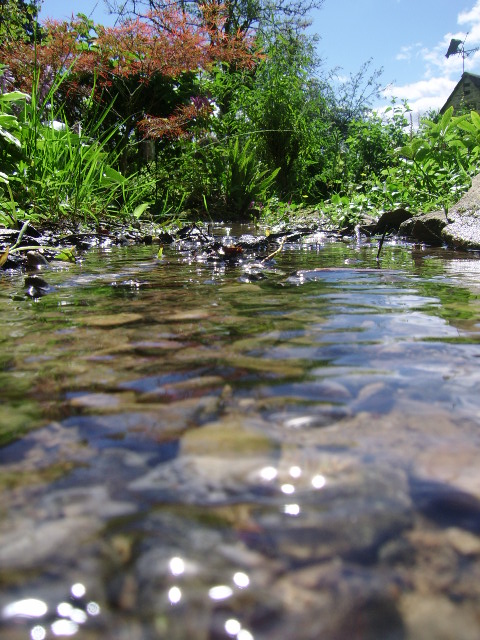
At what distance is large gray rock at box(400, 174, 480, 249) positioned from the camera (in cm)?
351

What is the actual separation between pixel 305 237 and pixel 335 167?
7366 mm

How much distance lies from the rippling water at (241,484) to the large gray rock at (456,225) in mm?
2719

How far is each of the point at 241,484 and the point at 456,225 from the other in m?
3.71

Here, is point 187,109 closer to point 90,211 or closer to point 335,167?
point 90,211

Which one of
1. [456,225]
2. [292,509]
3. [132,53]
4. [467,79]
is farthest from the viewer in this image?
[467,79]

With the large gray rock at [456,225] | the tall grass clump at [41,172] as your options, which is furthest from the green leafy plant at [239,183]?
the large gray rock at [456,225]

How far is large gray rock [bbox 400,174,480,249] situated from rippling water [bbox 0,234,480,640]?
2.72 metres

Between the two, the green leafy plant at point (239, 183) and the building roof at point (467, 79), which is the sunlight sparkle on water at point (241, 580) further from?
the building roof at point (467, 79)

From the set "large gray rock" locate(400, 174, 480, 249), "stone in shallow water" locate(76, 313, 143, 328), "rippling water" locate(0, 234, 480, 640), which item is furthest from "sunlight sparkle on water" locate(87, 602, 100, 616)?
"large gray rock" locate(400, 174, 480, 249)

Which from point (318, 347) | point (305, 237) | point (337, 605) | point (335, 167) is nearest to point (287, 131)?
point (335, 167)

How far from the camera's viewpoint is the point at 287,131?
31.5 ft

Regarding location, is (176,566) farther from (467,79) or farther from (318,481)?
(467,79)

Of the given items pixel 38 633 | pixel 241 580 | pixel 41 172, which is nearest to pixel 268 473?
pixel 241 580

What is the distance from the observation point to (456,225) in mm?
3711
